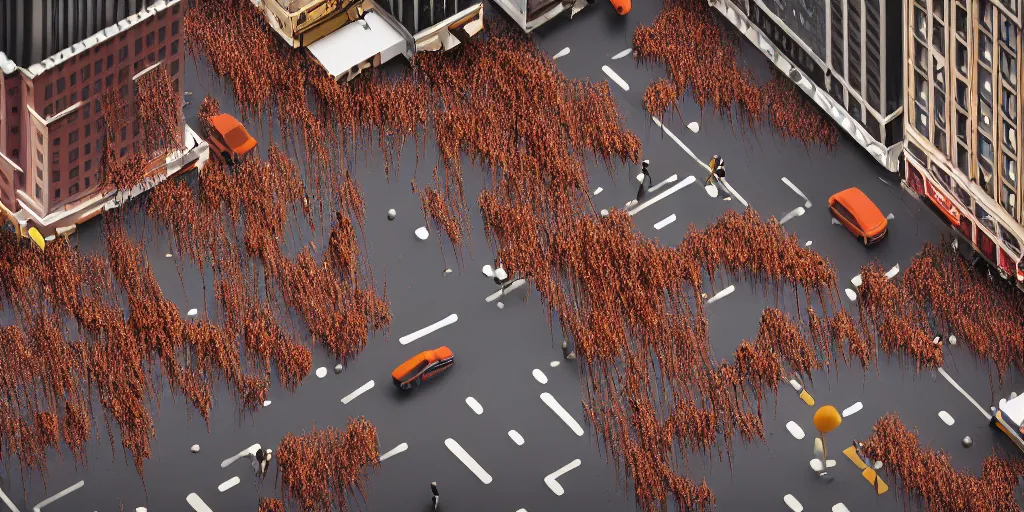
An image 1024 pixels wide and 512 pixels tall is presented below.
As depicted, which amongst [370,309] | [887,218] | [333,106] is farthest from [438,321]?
[887,218]

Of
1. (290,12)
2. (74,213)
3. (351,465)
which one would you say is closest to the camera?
(351,465)

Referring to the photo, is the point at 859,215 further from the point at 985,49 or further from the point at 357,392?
the point at 357,392

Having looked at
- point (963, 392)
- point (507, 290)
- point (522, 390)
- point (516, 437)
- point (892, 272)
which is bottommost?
point (963, 392)

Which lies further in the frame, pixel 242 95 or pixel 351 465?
pixel 242 95

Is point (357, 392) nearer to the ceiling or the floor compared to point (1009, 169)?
nearer to the ceiling

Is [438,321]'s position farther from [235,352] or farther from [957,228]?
[957,228]

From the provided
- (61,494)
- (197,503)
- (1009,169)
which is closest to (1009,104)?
(1009,169)

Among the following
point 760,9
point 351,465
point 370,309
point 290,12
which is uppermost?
point 290,12
